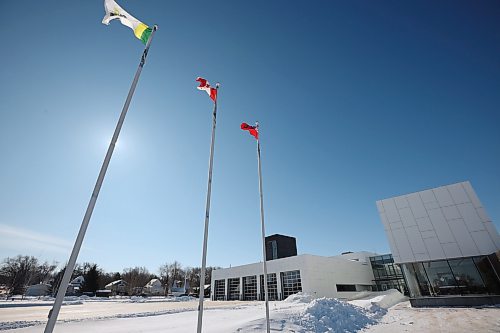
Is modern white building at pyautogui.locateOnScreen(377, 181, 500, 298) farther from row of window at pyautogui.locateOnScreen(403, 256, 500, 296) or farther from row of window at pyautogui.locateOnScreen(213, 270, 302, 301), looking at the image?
row of window at pyautogui.locateOnScreen(213, 270, 302, 301)

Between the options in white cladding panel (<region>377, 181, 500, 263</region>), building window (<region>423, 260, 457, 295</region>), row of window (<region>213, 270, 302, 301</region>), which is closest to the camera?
building window (<region>423, 260, 457, 295</region>)

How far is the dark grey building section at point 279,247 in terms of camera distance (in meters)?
47.7

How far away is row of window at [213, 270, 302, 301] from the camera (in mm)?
32438

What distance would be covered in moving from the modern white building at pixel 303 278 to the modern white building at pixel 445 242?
12.3 metres

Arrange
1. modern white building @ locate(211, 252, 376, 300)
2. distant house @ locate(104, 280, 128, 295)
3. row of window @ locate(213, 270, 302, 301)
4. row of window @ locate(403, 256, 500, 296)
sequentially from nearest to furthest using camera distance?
row of window @ locate(403, 256, 500, 296) < modern white building @ locate(211, 252, 376, 300) < row of window @ locate(213, 270, 302, 301) < distant house @ locate(104, 280, 128, 295)

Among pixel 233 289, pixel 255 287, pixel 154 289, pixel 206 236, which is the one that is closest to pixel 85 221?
pixel 206 236

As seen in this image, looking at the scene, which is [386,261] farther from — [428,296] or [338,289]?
[428,296]

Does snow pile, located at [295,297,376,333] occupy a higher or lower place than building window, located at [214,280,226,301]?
lower

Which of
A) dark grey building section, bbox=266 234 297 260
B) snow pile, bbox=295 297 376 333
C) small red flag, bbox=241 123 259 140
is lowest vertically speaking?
snow pile, bbox=295 297 376 333

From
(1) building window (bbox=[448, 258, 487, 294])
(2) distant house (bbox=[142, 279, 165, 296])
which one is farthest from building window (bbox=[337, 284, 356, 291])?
(2) distant house (bbox=[142, 279, 165, 296])

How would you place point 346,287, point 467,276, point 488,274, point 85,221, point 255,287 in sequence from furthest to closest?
point 255,287, point 346,287, point 467,276, point 488,274, point 85,221

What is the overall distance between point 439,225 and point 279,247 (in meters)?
31.8

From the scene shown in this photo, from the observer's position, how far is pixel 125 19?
716 cm

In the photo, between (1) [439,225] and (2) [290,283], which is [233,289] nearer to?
(2) [290,283]
